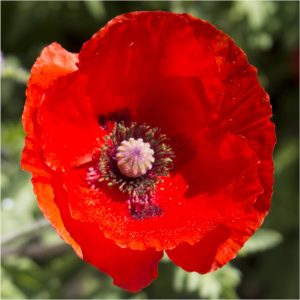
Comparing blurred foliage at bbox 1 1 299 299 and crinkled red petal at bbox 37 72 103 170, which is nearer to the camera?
crinkled red petal at bbox 37 72 103 170

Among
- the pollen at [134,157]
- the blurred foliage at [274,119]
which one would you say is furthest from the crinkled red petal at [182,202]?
the blurred foliage at [274,119]

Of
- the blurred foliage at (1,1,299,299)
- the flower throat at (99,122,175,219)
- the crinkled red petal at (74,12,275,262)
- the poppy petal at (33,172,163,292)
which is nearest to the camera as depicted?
the poppy petal at (33,172,163,292)

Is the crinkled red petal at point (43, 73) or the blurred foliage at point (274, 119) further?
the blurred foliage at point (274, 119)

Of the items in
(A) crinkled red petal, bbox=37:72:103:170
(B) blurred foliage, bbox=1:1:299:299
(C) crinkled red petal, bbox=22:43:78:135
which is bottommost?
(B) blurred foliage, bbox=1:1:299:299

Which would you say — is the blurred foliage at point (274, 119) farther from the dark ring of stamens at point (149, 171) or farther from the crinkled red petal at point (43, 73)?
the crinkled red petal at point (43, 73)

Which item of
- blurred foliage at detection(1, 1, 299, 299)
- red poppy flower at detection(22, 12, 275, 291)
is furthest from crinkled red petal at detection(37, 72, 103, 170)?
blurred foliage at detection(1, 1, 299, 299)

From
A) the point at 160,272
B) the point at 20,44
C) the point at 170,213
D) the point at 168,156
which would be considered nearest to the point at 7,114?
the point at 20,44

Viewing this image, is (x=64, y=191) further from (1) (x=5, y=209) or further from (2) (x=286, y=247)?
(2) (x=286, y=247)

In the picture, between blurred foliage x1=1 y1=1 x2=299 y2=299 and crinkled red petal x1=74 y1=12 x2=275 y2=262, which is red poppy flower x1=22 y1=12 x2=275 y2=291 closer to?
crinkled red petal x1=74 y1=12 x2=275 y2=262
